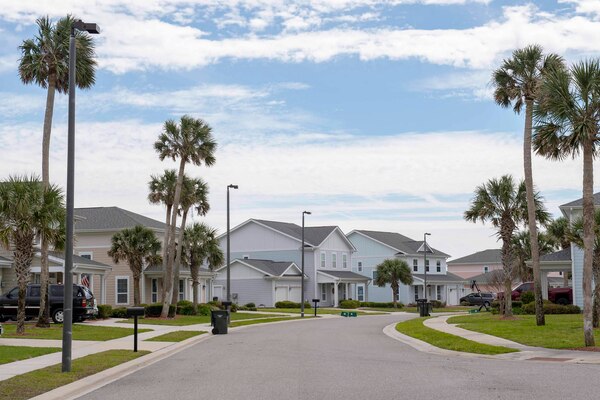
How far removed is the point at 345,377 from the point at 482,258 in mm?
98725

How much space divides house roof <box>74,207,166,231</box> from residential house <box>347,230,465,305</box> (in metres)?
30.0

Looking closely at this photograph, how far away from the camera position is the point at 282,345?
2530 centimetres

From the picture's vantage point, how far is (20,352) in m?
20.8

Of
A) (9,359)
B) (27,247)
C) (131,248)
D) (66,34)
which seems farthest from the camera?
(131,248)

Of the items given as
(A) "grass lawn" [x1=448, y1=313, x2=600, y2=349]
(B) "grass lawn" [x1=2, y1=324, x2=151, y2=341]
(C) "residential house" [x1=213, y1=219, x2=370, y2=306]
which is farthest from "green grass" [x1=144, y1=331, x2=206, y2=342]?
(C) "residential house" [x1=213, y1=219, x2=370, y2=306]

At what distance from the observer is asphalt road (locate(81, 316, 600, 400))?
1280 centimetres

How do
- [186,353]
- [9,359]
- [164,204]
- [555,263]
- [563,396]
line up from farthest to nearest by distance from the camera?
[164,204] < [555,263] < [186,353] < [9,359] < [563,396]

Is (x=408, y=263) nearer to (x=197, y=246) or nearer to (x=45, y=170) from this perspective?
(x=197, y=246)

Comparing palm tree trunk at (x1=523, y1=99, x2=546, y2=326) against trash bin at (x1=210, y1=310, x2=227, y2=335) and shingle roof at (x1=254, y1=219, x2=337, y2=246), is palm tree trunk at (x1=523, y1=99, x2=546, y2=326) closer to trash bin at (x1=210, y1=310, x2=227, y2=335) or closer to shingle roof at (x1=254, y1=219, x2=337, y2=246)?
trash bin at (x1=210, y1=310, x2=227, y2=335)

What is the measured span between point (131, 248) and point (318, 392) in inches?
1612

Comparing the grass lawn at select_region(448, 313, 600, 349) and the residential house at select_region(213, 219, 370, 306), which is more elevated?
the residential house at select_region(213, 219, 370, 306)

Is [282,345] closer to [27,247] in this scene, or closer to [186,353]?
[186,353]

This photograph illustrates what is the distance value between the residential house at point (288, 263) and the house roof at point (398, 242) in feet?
15.6

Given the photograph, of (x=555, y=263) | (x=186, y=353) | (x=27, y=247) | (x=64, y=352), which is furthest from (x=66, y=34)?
(x=555, y=263)
